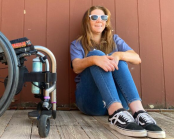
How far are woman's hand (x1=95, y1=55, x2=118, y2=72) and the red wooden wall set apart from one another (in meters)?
0.67

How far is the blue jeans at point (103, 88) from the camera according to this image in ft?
3.51

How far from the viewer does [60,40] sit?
1.76 m

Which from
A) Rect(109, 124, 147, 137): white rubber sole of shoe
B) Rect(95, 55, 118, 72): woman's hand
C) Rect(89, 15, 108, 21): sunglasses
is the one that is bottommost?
Rect(109, 124, 147, 137): white rubber sole of shoe

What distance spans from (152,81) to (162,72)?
127 millimetres

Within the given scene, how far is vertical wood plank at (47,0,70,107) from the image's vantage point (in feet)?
5.70

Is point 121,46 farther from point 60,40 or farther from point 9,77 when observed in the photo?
point 9,77

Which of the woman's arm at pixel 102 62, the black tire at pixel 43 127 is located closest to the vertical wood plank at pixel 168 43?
the woman's arm at pixel 102 62

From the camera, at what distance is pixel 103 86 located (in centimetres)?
108

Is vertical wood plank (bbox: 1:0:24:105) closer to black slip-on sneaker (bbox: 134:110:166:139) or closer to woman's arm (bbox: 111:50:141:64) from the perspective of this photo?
woman's arm (bbox: 111:50:141:64)

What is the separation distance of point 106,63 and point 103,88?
0.14m

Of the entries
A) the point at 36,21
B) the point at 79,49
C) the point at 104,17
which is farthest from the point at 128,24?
the point at 36,21

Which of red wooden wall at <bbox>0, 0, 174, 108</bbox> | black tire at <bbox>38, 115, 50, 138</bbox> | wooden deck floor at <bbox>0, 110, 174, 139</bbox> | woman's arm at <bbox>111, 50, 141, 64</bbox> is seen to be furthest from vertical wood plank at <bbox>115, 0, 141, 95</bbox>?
black tire at <bbox>38, 115, 50, 138</bbox>

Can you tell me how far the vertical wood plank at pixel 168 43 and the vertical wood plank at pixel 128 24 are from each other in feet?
0.85

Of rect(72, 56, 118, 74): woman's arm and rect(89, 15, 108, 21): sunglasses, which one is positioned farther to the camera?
rect(89, 15, 108, 21): sunglasses
